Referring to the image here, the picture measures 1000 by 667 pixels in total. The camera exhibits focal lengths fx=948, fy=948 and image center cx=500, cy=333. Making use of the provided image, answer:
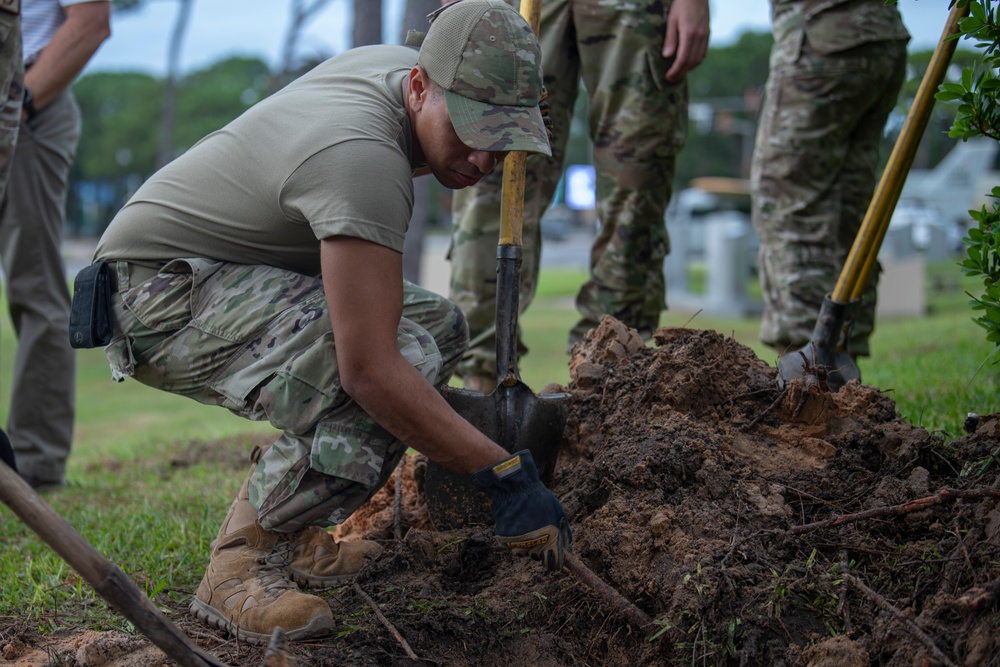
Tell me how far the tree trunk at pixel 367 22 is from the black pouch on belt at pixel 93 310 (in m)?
2.95

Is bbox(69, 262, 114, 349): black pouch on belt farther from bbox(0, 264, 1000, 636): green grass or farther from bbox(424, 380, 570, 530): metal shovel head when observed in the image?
bbox(424, 380, 570, 530): metal shovel head

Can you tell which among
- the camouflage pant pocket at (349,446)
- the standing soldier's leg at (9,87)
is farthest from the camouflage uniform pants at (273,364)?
the standing soldier's leg at (9,87)

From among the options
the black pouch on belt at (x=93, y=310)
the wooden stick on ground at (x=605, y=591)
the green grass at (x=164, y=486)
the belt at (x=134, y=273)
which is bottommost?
the green grass at (x=164, y=486)

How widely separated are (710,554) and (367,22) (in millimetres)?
3806

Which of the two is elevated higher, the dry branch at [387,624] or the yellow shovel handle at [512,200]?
the yellow shovel handle at [512,200]

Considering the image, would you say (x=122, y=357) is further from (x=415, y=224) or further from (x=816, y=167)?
(x=415, y=224)

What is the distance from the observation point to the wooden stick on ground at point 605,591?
2105mm

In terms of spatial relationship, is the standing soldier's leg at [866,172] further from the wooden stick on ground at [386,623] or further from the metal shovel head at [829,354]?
the wooden stick on ground at [386,623]

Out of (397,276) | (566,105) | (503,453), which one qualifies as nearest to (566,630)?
(503,453)

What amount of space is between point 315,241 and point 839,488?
1.45 metres

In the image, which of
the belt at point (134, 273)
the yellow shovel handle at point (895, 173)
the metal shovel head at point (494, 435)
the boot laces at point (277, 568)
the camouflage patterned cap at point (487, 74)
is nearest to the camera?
the camouflage patterned cap at point (487, 74)

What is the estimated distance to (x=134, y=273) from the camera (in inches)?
95.0

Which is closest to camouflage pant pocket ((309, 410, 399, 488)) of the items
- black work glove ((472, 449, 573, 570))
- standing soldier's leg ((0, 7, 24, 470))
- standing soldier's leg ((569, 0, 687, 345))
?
black work glove ((472, 449, 573, 570))

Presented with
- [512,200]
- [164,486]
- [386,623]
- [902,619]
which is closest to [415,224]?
[164,486]
